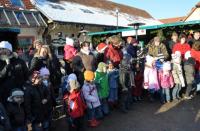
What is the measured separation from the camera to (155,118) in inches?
283

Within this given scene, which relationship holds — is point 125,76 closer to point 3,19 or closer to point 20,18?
point 3,19

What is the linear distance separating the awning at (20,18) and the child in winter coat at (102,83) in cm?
1094

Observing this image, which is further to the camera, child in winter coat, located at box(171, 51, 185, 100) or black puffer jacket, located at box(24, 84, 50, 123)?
child in winter coat, located at box(171, 51, 185, 100)

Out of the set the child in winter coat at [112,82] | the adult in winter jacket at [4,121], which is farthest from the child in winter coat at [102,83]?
the adult in winter jacket at [4,121]

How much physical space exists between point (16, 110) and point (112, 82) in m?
2.92

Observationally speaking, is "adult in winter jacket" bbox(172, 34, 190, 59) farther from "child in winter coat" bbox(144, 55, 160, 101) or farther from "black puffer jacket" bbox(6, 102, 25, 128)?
"black puffer jacket" bbox(6, 102, 25, 128)

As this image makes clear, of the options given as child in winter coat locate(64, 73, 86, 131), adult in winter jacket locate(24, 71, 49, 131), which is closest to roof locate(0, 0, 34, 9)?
child in winter coat locate(64, 73, 86, 131)

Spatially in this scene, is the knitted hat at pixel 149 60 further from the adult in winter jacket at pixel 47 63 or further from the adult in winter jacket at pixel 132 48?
the adult in winter jacket at pixel 47 63

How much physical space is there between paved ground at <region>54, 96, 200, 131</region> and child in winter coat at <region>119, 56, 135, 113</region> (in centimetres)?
22

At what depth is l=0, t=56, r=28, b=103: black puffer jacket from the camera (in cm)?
536

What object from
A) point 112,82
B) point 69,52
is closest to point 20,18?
point 69,52

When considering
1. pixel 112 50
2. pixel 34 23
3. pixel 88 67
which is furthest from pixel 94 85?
pixel 34 23

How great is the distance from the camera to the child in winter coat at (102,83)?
714 centimetres

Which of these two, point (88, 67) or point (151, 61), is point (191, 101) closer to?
point (151, 61)
